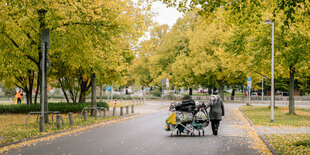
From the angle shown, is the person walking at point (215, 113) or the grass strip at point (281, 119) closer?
the person walking at point (215, 113)

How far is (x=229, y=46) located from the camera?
22766mm

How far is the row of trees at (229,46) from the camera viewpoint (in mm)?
12080

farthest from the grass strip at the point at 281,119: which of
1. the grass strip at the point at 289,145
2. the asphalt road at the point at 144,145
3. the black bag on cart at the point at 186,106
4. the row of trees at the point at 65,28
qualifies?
the row of trees at the point at 65,28

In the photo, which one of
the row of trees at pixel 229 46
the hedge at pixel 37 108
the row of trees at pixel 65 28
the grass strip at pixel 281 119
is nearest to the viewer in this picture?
the row of trees at pixel 229 46

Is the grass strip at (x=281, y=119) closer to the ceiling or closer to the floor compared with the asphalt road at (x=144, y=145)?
closer to the floor

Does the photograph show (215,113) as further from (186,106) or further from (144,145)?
(144,145)

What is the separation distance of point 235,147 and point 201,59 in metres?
40.1

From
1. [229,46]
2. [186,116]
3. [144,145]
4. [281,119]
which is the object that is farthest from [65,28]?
[281,119]

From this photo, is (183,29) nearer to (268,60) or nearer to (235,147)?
(268,60)

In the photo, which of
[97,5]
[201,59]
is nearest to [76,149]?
[97,5]

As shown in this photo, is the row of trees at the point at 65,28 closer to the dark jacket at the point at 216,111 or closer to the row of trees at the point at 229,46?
the row of trees at the point at 229,46

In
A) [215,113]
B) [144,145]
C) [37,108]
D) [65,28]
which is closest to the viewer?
[144,145]

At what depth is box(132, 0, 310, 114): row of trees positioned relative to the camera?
12.1 meters

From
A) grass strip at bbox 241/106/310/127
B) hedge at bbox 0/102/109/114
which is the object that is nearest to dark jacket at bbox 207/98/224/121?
grass strip at bbox 241/106/310/127
